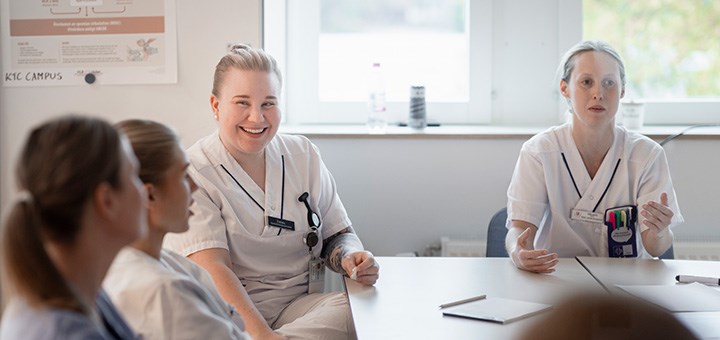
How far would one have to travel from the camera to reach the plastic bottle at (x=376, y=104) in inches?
157

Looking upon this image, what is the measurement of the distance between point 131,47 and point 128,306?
2163 millimetres

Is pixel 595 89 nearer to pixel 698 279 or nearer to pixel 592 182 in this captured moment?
pixel 592 182

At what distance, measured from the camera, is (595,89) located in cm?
318

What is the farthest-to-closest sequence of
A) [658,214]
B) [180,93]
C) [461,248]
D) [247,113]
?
[461,248], [180,93], [247,113], [658,214]

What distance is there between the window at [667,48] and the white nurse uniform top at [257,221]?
1.77m

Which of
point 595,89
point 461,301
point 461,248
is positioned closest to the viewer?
point 461,301

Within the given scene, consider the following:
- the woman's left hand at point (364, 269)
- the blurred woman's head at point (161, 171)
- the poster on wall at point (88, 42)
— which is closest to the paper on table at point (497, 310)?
the woman's left hand at point (364, 269)

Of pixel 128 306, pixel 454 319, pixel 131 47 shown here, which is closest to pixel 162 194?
pixel 128 306

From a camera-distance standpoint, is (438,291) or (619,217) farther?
(619,217)

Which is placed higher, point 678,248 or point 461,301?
point 461,301

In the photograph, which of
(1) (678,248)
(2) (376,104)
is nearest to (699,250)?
(1) (678,248)

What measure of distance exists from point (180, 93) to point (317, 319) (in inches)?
57.5

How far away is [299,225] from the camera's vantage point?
2.94 meters

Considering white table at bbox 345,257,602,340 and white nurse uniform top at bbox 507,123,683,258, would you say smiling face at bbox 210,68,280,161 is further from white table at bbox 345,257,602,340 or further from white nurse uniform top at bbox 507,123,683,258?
white nurse uniform top at bbox 507,123,683,258
